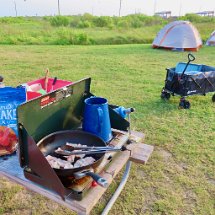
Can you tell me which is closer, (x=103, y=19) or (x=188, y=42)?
(x=188, y=42)

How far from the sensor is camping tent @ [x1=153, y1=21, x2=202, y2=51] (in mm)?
8955

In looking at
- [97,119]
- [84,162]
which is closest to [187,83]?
[97,119]

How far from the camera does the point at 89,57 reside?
7.36m

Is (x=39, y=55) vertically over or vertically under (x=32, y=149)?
under

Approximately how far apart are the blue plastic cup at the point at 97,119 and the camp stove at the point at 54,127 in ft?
0.26

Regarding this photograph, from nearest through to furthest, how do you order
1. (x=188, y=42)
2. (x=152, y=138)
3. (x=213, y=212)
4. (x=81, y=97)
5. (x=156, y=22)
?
1. (x=81, y=97)
2. (x=213, y=212)
3. (x=152, y=138)
4. (x=188, y=42)
5. (x=156, y=22)

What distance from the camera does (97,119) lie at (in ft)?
4.34

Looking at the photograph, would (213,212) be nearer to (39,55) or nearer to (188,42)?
(39,55)

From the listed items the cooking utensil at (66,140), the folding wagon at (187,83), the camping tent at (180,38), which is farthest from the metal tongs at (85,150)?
the camping tent at (180,38)

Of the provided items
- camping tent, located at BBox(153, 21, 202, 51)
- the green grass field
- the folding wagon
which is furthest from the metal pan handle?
camping tent, located at BBox(153, 21, 202, 51)

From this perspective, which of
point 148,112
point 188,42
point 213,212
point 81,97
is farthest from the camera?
point 188,42

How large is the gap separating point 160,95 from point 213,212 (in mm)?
2468

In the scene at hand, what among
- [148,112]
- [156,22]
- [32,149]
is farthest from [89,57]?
[156,22]

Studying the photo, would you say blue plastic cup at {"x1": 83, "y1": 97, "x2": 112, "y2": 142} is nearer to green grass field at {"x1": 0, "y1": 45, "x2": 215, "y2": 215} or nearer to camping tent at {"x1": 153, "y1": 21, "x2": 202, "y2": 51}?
green grass field at {"x1": 0, "y1": 45, "x2": 215, "y2": 215}
